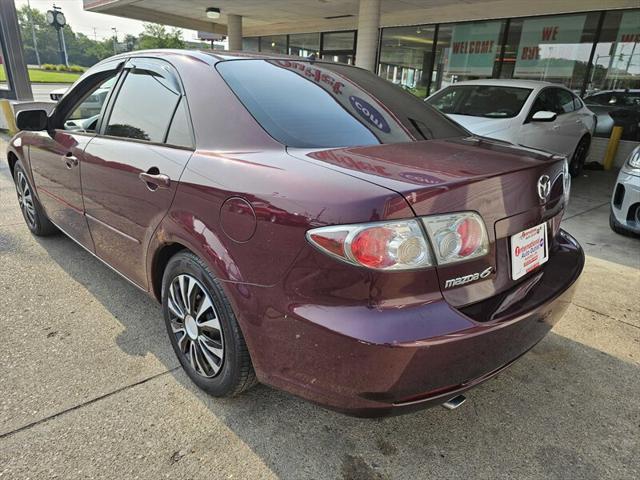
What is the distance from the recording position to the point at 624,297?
3461 millimetres

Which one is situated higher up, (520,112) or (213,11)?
(213,11)

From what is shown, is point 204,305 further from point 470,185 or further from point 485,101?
point 485,101

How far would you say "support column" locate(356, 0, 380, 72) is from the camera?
9.82m

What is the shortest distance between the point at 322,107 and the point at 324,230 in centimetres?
89

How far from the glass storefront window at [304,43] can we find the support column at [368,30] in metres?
5.50

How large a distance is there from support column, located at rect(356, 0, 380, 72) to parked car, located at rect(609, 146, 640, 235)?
22.3ft

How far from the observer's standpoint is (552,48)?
10.1m

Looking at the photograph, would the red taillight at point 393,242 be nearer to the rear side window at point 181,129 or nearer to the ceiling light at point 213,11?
the rear side window at point 181,129

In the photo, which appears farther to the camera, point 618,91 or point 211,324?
point 618,91

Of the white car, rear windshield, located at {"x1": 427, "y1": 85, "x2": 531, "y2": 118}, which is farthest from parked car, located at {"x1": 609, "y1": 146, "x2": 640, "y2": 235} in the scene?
rear windshield, located at {"x1": 427, "y1": 85, "x2": 531, "y2": 118}

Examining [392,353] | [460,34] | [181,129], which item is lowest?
[392,353]

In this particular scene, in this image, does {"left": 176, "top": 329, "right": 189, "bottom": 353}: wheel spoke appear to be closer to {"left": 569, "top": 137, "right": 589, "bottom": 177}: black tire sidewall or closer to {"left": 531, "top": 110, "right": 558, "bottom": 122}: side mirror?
{"left": 531, "top": 110, "right": 558, "bottom": 122}: side mirror

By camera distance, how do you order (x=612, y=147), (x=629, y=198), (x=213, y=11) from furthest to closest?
(x=213, y=11)
(x=612, y=147)
(x=629, y=198)

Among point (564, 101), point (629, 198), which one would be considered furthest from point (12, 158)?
point (564, 101)
